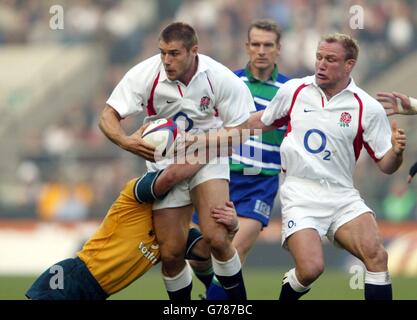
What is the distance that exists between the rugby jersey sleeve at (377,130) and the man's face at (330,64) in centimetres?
36

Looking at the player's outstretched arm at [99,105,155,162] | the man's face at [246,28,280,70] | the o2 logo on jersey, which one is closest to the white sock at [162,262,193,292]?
the player's outstretched arm at [99,105,155,162]

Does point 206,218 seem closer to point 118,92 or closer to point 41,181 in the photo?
point 118,92

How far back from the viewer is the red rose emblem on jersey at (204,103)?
30.4 ft

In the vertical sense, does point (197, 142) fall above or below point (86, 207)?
above

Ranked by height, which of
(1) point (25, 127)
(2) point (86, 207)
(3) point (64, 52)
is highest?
(3) point (64, 52)

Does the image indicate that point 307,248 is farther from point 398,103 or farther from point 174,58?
point 174,58

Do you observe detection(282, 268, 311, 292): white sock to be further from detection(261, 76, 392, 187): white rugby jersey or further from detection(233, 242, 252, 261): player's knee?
detection(233, 242, 252, 261): player's knee

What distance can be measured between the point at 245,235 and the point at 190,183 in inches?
46.7

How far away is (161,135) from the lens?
8891mm
